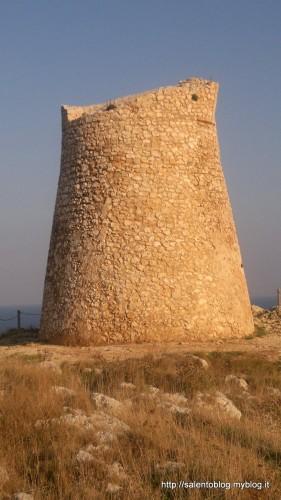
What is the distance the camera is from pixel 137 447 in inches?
239

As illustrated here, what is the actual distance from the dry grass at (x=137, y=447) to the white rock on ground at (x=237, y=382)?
0.72m

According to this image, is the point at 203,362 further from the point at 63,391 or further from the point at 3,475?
the point at 3,475

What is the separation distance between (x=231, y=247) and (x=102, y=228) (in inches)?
137

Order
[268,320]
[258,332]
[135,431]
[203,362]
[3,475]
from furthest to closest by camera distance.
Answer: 1. [268,320]
2. [258,332]
3. [203,362]
4. [135,431]
5. [3,475]

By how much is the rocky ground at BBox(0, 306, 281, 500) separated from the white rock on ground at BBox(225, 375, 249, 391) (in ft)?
0.09

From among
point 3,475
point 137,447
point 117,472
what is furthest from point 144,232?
point 3,475

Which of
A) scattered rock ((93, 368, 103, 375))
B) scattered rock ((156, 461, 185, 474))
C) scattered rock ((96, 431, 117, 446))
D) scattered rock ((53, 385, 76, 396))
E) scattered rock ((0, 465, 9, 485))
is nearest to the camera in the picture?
scattered rock ((0, 465, 9, 485))

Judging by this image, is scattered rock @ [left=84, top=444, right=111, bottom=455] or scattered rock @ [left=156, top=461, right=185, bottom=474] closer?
scattered rock @ [left=156, top=461, right=185, bottom=474]

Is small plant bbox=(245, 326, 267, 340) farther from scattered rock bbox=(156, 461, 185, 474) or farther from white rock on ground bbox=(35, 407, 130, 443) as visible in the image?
scattered rock bbox=(156, 461, 185, 474)

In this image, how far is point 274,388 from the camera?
996 centimetres

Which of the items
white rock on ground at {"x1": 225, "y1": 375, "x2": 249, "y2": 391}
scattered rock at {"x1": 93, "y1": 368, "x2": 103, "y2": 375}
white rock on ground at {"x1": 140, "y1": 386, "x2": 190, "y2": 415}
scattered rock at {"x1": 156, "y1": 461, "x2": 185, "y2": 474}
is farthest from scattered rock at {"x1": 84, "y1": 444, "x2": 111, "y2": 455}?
scattered rock at {"x1": 93, "y1": 368, "x2": 103, "y2": 375}

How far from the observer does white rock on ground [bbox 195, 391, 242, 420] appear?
7656mm

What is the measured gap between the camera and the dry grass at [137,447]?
529cm

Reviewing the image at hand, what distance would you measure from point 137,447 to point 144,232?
8684 millimetres
